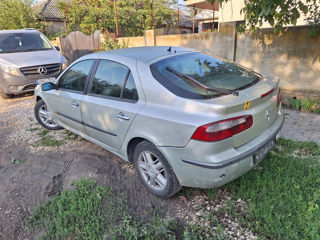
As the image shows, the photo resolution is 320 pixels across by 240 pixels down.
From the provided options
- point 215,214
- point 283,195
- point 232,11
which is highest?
point 232,11

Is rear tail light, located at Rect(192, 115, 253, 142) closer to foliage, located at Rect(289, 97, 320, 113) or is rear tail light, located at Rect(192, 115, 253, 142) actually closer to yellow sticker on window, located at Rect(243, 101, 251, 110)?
yellow sticker on window, located at Rect(243, 101, 251, 110)

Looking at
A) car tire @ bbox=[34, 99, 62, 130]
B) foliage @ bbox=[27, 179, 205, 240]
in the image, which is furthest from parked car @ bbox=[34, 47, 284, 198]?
car tire @ bbox=[34, 99, 62, 130]

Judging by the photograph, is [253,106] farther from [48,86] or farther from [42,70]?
[42,70]

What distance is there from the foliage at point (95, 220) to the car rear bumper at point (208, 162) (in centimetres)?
49

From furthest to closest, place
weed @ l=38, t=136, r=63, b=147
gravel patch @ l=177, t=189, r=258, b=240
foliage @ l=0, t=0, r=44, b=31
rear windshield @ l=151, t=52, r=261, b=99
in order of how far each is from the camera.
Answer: foliage @ l=0, t=0, r=44, b=31 < weed @ l=38, t=136, r=63, b=147 < rear windshield @ l=151, t=52, r=261, b=99 < gravel patch @ l=177, t=189, r=258, b=240

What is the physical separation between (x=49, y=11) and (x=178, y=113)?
1027 inches

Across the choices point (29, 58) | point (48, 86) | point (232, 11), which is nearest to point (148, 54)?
point (48, 86)

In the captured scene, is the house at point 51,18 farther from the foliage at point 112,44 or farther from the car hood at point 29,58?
the car hood at point 29,58

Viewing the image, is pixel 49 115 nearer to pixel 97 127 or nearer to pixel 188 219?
pixel 97 127

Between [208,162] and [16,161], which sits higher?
[208,162]

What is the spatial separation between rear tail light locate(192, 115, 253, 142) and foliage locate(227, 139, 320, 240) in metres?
0.91

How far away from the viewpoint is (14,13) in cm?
1686

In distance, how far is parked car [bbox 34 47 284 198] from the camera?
7.21ft

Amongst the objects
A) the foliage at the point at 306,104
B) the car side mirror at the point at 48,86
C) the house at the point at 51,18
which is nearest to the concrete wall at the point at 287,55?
the foliage at the point at 306,104
